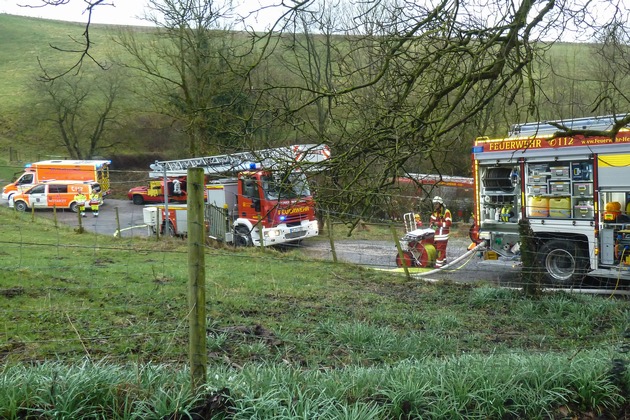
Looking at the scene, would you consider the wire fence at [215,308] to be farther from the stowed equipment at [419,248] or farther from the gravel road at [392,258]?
the stowed equipment at [419,248]

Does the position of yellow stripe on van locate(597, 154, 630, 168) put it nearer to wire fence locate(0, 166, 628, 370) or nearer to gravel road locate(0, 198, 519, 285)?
wire fence locate(0, 166, 628, 370)

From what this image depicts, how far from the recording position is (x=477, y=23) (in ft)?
20.1

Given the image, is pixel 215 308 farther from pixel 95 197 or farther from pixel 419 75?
pixel 95 197

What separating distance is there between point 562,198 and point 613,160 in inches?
50.7

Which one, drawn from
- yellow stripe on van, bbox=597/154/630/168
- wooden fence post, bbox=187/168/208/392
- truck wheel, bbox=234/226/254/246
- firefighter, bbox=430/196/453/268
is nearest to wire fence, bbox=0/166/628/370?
wooden fence post, bbox=187/168/208/392

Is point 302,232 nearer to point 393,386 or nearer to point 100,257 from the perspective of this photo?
point 100,257

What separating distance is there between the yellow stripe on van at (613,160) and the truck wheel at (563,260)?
162 cm

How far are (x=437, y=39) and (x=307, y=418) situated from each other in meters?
4.03

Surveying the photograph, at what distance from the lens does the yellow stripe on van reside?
10766 millimetres

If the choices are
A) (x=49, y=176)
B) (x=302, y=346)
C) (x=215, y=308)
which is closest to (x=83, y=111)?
(x=49, y=176)

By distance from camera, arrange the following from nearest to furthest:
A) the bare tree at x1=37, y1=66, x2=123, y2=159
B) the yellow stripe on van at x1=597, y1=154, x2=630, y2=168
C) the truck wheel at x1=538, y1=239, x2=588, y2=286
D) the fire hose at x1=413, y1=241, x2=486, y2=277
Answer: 1. the yellow stripe on van at x1=597, y1=154, x2=630, y2=168
2. the truck wheel at x1=538, y1=239, x2=588, y2=286
3. the fire hose at x1=413, y1=241, x2=486, y2=277
4. the bare tree at x1=37, y1=66, x2=123, y2=159

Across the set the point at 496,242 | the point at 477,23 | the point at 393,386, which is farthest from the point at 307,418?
the point at 496,242

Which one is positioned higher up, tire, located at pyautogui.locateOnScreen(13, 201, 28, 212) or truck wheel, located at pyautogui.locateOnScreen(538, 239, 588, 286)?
tire, located at pyautogui.locateOnScreen(13, 201, 28, 212)

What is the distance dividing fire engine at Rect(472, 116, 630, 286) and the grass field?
290cm
